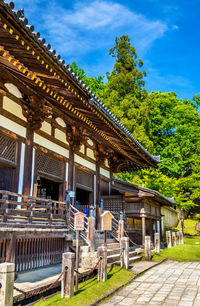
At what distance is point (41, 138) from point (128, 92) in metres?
22.7

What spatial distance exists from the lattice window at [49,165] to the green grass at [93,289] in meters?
4.16

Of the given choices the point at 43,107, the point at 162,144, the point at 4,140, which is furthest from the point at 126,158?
the point at 162,144

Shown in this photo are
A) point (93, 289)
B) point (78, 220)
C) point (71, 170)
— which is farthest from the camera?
point (71, 170)

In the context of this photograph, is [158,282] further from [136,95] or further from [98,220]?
[136,95]

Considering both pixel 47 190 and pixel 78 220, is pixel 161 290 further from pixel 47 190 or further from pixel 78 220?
pixel 47 190

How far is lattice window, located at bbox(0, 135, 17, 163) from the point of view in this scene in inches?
351

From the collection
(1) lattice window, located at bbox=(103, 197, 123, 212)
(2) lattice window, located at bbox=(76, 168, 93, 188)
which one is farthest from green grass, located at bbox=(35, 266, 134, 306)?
(1) lattice window, located at bbox=(103, 197, 123, 212)

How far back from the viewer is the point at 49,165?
37.0ft

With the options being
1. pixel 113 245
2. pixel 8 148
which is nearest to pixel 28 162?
pixel 8 148

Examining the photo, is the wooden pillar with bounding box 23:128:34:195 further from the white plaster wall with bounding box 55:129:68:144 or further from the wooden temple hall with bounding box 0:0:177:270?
the white plaster wall with bounding box 55:129:68:144

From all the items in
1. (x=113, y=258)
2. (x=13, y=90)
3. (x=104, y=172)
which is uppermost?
(x=13, y=90)

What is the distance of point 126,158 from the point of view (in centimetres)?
1792

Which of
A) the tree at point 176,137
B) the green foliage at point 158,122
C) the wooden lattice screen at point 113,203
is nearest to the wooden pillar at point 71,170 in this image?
the wooden lattice screen at point 113,203

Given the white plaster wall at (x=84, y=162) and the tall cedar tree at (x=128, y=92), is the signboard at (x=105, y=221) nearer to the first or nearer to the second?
the white plaster wall at (x=84, y=162)
